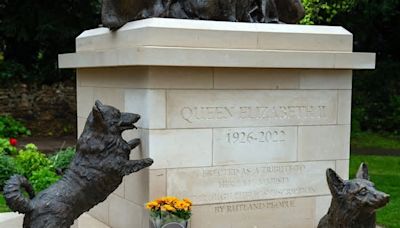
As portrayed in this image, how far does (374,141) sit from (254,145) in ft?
39.5

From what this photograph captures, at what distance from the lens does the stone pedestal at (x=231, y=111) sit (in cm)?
598

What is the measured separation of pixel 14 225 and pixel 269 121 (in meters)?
2.82

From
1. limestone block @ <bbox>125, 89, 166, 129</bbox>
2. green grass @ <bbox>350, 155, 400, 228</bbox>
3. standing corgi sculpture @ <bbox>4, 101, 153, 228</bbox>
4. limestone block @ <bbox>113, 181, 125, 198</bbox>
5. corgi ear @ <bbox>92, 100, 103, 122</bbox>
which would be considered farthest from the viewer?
green grass @ <bbox>350, 155, 400, 228</bbox>

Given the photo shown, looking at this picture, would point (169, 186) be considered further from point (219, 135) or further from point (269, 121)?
point (269, 121)

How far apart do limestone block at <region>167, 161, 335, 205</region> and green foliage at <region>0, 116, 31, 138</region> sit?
11.8m

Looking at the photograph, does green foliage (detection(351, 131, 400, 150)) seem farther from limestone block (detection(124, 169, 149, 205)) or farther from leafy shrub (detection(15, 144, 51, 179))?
limestone block (detection(124, 169, 149, 205))

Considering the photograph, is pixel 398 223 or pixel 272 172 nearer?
Result: pixel 272 172

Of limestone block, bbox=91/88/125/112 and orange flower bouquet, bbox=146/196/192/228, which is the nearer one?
orange flower bouquet, bbox=146/196/192/228

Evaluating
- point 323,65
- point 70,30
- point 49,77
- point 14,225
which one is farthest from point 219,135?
point 49,77

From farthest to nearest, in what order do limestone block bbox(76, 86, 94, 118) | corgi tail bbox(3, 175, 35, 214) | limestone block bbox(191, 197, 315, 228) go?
limestone block bbox(76, 86, 94, 118), limestone block bbox(191, 197, 315, 228), corgi tail bbox(3, 175, 35, 214)

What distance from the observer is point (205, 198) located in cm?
622

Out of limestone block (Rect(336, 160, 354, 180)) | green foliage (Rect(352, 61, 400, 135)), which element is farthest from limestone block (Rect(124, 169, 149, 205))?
green foliage (Rect(352, 61, 400, 135))

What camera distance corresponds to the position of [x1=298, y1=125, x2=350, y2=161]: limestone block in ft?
22.0

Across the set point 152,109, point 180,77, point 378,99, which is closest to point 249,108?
point 180,77
